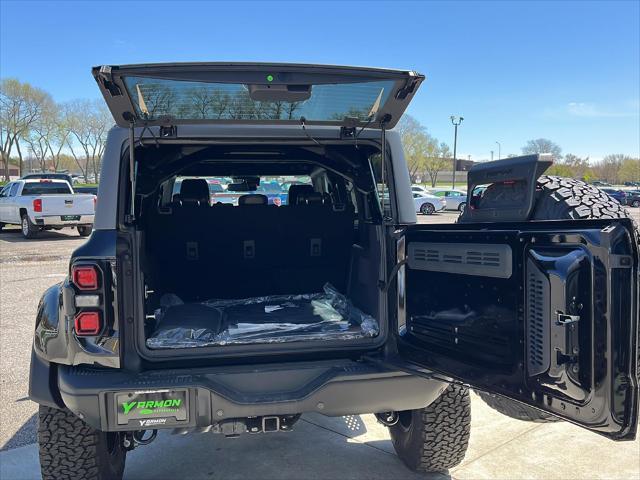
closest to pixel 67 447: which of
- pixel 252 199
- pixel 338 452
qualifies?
pixel 338 452

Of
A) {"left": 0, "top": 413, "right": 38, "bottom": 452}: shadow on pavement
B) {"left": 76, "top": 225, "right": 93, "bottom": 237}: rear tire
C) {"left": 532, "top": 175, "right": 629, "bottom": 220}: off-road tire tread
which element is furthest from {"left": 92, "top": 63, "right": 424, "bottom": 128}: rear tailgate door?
{"left": 76, "top": 225, "right": 93, "bottom": 237}: rear tire

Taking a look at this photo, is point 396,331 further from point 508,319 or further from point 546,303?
point 546,303

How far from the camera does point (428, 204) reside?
1208 inches

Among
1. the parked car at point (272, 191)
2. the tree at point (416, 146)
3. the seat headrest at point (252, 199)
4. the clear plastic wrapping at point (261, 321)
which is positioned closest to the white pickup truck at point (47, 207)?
the parked car at point (272, 191)

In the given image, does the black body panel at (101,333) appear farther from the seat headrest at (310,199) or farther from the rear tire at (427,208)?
the rear tire at (427,208)

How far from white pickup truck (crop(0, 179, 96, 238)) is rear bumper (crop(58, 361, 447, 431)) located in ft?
45.8

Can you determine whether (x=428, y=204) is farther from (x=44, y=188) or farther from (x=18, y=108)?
(x=18, y=108)

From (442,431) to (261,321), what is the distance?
1.27 meters

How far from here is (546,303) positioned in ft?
6.28

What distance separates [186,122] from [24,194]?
1687cm

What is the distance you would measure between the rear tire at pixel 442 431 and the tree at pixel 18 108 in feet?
207

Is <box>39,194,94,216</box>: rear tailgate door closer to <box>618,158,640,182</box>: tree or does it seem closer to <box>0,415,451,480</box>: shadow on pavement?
<box>0,415,451,480</box>: shadow on pavement

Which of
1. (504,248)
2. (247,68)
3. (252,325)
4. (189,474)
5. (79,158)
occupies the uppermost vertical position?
(79,158)

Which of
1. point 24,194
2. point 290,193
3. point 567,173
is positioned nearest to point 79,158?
point 567,173
